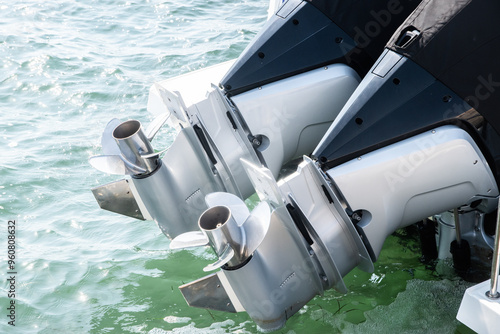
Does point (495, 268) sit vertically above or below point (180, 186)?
below

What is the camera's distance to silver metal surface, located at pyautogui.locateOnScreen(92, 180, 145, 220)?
2.76 meters

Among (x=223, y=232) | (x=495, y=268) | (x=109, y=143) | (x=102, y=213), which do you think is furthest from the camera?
(x=102, y=213)

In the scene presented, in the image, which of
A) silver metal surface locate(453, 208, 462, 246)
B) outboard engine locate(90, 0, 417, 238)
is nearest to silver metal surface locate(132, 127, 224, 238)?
outboard engine locate(90, 0, 417, 238)

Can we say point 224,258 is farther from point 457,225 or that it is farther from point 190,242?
point 457,225

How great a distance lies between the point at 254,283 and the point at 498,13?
121 centimetres

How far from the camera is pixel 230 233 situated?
2.01 meters

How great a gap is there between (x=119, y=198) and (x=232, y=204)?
0.79 m

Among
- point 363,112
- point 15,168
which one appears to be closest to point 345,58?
point 363,112

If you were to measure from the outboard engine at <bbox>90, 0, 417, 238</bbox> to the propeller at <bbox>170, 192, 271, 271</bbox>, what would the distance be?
1.93 ft

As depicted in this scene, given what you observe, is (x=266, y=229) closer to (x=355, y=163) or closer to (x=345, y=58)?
(x=355, y=163)

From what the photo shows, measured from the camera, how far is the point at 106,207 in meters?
2.82

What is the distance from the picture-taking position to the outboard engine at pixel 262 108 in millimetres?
2686

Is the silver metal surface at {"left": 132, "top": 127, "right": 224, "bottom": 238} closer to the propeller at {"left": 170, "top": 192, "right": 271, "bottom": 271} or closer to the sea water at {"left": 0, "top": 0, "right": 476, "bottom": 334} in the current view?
the sea water at {"left": 0, "top": 0, "right": 476, "bottom": 334}

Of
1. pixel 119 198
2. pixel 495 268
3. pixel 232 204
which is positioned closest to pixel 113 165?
pixel 119 198
